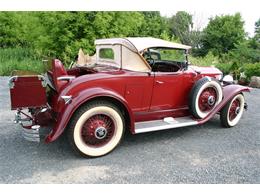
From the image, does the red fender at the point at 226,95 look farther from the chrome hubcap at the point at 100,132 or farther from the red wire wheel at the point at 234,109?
the chrome hubcap at the point at 100,132

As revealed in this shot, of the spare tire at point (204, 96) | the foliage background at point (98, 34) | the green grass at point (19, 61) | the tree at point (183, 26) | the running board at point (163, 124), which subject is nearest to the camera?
the running board at point (163, 124)

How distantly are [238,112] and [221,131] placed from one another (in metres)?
0.60

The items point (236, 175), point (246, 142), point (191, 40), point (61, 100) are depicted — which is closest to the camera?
point (236, 175)

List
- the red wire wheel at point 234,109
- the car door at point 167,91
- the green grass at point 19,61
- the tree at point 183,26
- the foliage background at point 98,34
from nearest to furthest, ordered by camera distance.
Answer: the car door at point 167,91, the red wire wheel at point 234,109, the foliage background at point 98,34, the green grass at point 19,61, the tree at point 183,26

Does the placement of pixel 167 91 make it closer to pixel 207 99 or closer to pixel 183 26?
pixel 207 99

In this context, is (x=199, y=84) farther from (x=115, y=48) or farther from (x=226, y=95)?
(x=115, y=48)

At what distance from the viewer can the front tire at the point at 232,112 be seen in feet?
17.1

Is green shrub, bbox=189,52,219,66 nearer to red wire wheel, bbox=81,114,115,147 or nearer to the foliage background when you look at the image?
the foliage background

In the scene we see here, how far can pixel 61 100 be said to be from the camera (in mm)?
3920

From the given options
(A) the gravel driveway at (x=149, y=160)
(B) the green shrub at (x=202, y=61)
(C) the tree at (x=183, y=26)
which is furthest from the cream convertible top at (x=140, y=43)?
(C) the tree at (x=183, y=26)

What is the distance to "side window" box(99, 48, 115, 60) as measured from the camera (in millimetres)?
4888

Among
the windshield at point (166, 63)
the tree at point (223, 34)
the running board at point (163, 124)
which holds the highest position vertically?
the tree at point (223, 34)

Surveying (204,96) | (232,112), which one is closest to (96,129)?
(204,96)

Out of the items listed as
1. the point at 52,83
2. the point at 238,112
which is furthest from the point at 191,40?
the point at 52,83
